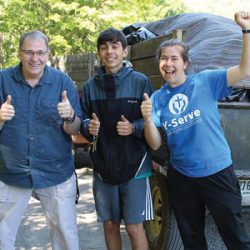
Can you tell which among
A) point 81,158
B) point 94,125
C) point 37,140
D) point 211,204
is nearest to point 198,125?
point 211,204

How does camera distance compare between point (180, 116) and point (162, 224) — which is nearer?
point (180, 116)

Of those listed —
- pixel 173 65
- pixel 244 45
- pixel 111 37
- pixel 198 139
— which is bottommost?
pixel 198 139

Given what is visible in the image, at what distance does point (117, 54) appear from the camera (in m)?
3.54

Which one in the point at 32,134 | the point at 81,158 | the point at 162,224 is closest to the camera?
the point at 32,134

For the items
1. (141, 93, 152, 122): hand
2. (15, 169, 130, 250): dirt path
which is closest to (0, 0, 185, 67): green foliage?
(15, 169, 130, 250): dirt path

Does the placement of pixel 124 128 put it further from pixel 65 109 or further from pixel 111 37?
pixel 111 37

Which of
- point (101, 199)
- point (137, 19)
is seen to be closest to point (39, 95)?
point (101, 199)

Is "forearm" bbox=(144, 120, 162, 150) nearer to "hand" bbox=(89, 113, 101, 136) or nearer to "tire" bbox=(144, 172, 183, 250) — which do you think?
"hand" bbox=(89, 113, 101, 136)

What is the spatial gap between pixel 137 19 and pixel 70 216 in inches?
493

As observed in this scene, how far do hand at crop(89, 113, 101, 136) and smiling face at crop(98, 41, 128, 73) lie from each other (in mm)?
409

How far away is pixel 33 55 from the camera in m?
3.40

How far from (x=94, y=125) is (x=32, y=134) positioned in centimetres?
47

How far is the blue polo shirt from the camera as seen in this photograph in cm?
344

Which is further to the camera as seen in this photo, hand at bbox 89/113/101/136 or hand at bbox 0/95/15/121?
hand at bbox 89/113/101/136
